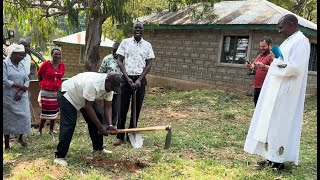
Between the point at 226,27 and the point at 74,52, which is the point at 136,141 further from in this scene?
the point at 74,52

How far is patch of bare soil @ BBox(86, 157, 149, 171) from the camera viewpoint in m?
4.55

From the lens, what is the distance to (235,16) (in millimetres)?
13852

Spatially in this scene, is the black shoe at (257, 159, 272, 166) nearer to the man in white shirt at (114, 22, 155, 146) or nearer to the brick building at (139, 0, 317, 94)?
the man in white shirt at (114, 22, 155, 146)

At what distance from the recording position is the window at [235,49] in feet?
43.4

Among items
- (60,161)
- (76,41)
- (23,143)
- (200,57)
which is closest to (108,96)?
(60,161)

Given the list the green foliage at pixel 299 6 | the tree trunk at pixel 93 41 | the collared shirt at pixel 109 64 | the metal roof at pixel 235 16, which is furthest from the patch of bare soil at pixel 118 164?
the green foliage at pixel 299 6

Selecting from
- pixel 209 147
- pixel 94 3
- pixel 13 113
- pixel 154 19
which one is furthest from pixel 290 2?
pixel 13 113

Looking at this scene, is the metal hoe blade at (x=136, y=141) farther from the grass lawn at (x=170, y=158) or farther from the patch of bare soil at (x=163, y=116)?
the patch of bare soil at (x=163, y=116)

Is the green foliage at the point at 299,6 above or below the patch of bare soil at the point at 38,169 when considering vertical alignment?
above

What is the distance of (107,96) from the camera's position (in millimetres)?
4586

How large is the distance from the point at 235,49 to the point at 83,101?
9.74 meters

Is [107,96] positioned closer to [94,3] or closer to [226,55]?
[94,3]

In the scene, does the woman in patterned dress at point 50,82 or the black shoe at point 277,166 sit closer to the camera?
the black shoe at point 277,166

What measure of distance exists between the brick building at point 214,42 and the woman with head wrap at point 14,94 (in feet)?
29.0
